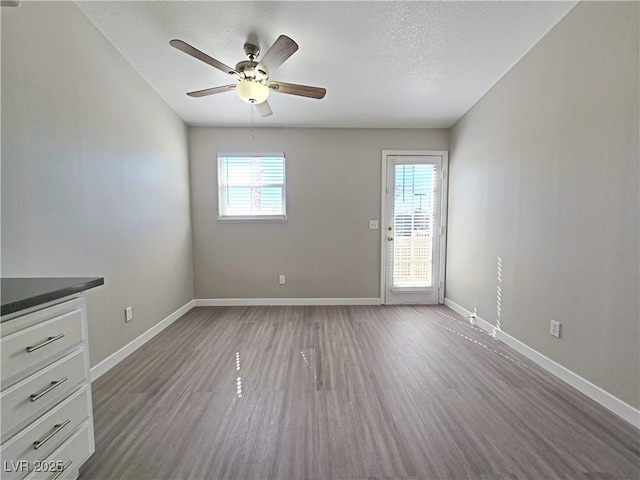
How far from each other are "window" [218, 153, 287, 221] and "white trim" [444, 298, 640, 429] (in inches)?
112

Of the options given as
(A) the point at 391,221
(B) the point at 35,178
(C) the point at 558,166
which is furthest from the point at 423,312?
(B) the point at 35,178

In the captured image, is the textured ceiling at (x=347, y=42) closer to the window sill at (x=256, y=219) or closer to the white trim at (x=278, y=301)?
the window sill at (x=256, y=219)

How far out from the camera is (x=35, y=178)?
146 centimetres

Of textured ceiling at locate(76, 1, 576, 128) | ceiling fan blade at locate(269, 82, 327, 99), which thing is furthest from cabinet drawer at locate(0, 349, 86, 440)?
textured ceiling at locate(76, 1, 576, 128)

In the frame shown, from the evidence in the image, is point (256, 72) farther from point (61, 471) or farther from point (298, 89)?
point (61, 471)

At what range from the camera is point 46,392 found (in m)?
0.93

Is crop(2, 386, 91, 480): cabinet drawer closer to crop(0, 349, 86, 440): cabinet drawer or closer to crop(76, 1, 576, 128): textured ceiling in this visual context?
crop(0, 349, 86, 440): cabinet drawer

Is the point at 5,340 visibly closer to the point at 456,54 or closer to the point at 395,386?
the point at 395,386

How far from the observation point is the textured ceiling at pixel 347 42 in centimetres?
172

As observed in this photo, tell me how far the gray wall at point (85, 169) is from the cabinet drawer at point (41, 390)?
80cm

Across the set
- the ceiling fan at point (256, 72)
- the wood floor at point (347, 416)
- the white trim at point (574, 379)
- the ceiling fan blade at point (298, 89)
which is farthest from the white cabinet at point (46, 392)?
the white trim at point (574, 379)

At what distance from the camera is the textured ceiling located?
67.9 inches

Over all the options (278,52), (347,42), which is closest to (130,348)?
(278,52)

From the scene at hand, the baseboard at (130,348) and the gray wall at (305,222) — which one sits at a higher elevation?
the gray wall at (305,222)
